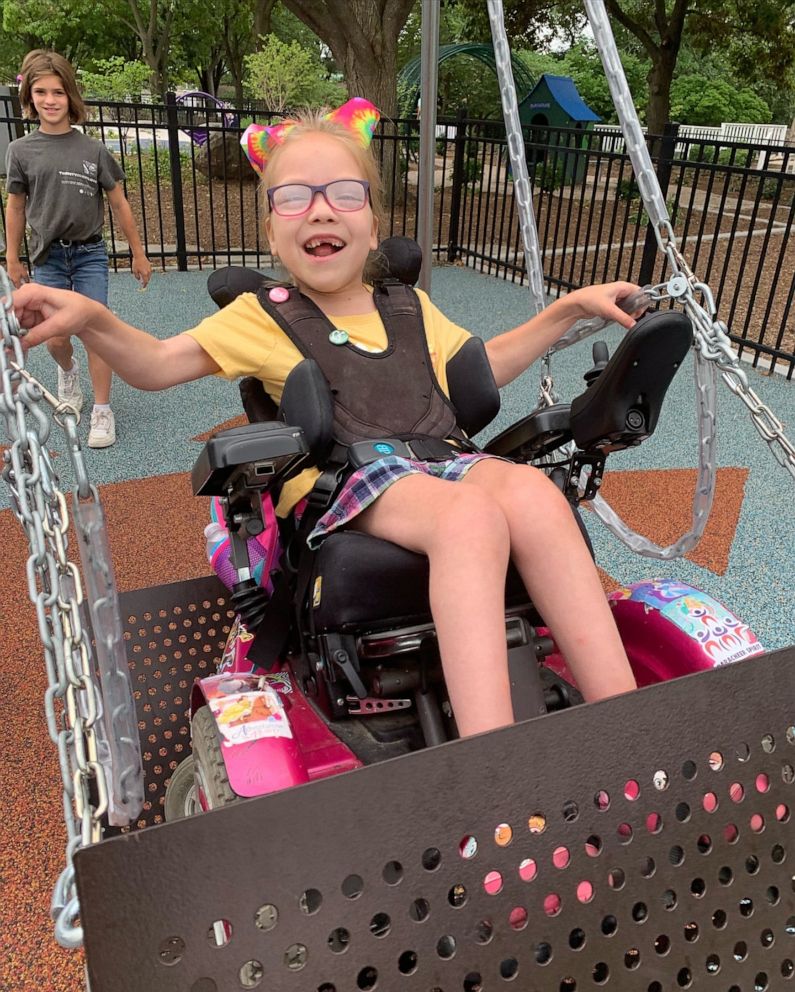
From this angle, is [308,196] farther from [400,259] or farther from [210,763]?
[210,763]

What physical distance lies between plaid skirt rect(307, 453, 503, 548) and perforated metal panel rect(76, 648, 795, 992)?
72cm

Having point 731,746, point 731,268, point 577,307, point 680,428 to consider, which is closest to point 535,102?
point 731,268

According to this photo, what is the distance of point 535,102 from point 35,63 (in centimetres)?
1646

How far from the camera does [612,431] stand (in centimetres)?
175

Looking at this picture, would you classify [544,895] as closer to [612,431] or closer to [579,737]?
[579,737]

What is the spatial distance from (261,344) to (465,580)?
0.86 meters

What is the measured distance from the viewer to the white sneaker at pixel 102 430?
4164 mm

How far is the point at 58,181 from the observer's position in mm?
4012

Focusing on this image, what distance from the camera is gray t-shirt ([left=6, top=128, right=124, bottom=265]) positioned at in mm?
4008

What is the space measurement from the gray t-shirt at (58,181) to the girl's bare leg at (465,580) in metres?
3.18

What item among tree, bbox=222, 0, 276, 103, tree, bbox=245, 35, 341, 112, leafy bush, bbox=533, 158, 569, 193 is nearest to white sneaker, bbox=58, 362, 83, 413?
leafy bush, bbox=533, 158, 569, 193

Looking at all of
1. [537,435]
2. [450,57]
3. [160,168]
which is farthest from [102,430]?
[450,57]

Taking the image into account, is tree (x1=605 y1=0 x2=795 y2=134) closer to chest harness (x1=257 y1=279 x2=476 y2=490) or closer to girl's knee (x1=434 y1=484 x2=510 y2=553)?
chest harness (x1=257 y1=279 x2=476 y2=490)

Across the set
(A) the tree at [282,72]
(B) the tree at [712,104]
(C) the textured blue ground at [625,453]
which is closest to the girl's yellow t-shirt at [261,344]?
(C) the textured blue ground at [625,453]
